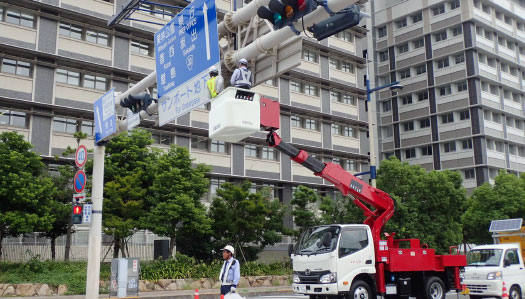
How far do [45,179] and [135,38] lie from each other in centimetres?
1440

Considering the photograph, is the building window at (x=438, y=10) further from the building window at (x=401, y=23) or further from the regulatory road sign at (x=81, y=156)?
the regulatory road sign at (x=81, y=156)

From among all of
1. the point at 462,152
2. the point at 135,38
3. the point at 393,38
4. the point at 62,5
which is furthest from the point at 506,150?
the point at 62,5

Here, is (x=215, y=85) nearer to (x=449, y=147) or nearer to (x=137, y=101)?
(x=137, y=101)

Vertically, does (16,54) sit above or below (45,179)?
above

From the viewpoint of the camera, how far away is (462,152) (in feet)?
173

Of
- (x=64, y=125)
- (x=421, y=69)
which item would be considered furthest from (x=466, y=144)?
(x=64, y=125)

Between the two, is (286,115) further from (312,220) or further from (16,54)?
(16,54)

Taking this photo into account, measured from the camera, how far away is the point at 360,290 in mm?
14641

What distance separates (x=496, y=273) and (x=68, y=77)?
24987mm

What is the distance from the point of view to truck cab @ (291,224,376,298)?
14172 millimetres

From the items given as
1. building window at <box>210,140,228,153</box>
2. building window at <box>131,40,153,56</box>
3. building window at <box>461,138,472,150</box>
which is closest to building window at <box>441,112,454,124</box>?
building window at <box>461,138,472,150</box>

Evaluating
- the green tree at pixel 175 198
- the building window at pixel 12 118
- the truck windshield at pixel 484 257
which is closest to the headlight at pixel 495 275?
the truck windshield at pixel 484 257

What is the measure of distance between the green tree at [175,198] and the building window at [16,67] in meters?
10.2

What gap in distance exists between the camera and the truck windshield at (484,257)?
16984 millimetres
